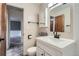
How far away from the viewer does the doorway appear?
55.9 inches

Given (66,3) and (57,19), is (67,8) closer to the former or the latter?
(66,3)

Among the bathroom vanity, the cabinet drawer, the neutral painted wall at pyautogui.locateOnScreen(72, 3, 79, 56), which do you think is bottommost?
the cabinet drawer

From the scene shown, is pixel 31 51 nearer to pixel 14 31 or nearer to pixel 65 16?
pixel 14 31

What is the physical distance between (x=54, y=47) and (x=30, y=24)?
19.6 inches

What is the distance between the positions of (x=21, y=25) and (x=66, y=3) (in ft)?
2.48

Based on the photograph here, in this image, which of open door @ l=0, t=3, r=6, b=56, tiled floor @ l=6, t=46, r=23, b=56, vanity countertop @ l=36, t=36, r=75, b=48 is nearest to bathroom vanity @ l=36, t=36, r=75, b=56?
vanity countertop @ l=36, t=36, r=75, b=48

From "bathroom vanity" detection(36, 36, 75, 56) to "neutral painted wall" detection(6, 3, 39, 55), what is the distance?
0.13m

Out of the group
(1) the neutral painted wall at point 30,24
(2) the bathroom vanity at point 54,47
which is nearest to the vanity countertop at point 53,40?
(2) the bathroom vanity at point 54,47

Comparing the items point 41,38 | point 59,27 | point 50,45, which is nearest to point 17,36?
point 41,38

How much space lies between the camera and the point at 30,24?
148 centimetres

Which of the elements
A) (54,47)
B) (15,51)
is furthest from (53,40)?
(15,51)

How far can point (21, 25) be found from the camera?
4.75ft

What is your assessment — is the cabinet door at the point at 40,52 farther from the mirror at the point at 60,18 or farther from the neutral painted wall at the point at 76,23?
the neutral painted wall at the point at 76,23

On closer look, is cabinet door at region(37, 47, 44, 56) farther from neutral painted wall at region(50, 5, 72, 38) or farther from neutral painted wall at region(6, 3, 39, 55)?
neutral painted wall at region(50, 5, 72, 38)
